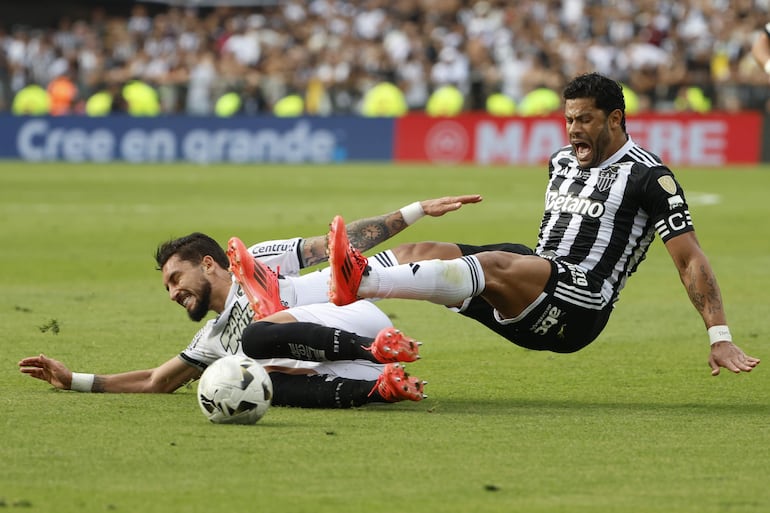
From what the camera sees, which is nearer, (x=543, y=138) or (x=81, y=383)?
(x=81, y=383)

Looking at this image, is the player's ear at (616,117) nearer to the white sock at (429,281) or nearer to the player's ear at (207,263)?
the white sock at (429,281)

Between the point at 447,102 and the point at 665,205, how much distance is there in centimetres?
2670

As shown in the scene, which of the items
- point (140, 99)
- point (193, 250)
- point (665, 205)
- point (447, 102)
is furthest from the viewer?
point (140, 99)

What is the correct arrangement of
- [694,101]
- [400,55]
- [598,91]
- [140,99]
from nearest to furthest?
1. [598,91]
2. [694,101]
3. [140,99]
4. [400,55]

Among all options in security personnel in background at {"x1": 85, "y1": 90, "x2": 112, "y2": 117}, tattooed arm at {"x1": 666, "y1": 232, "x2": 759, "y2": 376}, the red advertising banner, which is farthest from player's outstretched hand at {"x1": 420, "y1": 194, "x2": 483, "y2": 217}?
security personnel in background at {"x1": 85, "y1": 90, "x2": 112, "y2": 117}

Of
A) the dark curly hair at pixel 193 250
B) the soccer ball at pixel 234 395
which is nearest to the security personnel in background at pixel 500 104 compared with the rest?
the dark curly hair at pixel 193 250

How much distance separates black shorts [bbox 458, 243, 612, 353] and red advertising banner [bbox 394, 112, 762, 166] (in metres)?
22.8

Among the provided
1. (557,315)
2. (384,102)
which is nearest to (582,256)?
(557,315)

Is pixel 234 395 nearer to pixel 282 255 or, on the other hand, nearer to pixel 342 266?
pixel 342 266

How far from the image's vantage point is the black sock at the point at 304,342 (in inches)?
273

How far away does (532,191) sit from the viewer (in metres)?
24.4

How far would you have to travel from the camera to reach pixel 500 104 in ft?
111

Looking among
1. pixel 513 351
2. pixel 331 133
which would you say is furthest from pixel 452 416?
pixel 331 133

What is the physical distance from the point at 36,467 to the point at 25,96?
106ft
